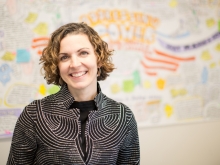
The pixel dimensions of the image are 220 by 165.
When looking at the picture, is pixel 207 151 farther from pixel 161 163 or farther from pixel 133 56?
pixel 133 56

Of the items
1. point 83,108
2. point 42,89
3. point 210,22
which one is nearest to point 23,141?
point 83,108

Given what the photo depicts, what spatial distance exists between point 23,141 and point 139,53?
102cm

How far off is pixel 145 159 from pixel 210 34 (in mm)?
1015

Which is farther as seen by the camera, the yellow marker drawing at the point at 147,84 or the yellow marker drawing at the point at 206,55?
the yellow marker drawing at the point at 206,55

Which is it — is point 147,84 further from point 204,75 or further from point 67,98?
point 67,98

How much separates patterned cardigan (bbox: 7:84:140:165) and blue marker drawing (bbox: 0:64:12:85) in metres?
0.62

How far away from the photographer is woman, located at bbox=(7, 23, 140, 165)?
0.85 metres

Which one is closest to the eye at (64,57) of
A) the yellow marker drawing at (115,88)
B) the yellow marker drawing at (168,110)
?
the yellow marker drawing at (115,88)

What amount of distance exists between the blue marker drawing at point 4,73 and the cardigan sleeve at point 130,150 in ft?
2.69

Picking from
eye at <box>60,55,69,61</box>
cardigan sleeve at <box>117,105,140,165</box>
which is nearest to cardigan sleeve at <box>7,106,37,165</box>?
eye at <box>60,55,69,61</box>

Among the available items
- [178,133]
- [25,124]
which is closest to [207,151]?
[178,133]

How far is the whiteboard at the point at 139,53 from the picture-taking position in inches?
56.7

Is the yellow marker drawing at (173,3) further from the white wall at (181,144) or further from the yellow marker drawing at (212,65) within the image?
the white wall at (181,144)

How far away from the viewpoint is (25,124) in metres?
0.86
